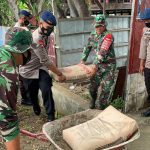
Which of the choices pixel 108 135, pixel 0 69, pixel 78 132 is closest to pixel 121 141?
pixel 108 135

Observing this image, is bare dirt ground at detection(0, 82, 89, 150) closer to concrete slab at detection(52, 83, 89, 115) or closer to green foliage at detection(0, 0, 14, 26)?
concrete slab at detection(52, 83, 89, 115)

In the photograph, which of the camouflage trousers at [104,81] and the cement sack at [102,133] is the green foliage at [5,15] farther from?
the cement sack at [102,133]

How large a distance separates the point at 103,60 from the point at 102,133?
2.00 meters

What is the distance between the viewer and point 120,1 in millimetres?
10383

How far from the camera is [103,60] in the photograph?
480 cm

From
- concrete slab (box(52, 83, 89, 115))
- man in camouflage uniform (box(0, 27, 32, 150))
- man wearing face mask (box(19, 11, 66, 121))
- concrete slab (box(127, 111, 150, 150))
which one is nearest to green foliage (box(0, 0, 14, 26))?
concrete slab (box(52, 83, 89, 115))

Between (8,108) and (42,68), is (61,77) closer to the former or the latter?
(42,68)

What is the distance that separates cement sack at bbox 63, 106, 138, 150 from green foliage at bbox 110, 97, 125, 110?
2247mm

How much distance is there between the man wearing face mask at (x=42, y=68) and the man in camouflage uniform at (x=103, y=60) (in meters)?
0.73

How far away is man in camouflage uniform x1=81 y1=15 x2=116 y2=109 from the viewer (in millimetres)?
4703

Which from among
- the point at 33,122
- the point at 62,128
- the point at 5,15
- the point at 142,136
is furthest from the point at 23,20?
the point at 5,15

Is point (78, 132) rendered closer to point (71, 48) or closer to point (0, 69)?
point (0, 69)

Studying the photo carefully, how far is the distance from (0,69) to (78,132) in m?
1.13

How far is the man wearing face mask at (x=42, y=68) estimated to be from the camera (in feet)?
14.7
